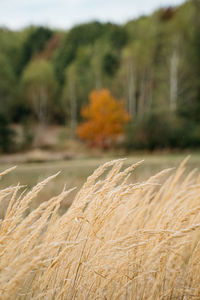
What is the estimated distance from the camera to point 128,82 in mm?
35562

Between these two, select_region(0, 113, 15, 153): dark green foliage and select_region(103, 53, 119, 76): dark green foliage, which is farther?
select_region(103, 53, 119, 76): dark green foliage

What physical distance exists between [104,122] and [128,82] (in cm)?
687

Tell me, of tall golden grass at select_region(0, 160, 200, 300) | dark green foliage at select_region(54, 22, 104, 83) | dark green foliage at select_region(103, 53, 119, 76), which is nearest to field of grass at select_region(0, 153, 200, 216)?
tall golden grass at select_region(0, 160, 200, 300)

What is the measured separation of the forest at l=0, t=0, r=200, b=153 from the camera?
28.8 m

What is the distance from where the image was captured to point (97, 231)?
209cm

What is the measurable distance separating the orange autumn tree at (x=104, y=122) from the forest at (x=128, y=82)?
1075mm

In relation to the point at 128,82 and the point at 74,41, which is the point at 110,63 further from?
the point at 74,41

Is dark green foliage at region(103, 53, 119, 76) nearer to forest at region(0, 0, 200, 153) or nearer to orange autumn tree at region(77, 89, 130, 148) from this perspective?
forest at region(0, 0, 200, 153)

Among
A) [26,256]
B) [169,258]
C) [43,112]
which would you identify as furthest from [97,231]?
[43,112]

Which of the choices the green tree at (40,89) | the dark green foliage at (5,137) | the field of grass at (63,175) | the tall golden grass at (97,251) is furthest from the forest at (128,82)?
the tall golden grass at (97,251)

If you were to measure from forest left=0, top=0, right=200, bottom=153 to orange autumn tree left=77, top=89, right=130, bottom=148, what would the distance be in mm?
1075

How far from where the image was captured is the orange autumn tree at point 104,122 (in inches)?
1197

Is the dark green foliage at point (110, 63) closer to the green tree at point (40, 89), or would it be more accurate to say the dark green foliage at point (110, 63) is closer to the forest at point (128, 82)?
the forest at point (128, 82)

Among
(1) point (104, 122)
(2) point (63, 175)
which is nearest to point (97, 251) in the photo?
(2) point (63, 175)
